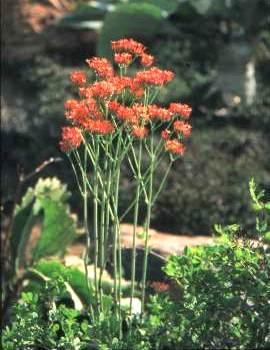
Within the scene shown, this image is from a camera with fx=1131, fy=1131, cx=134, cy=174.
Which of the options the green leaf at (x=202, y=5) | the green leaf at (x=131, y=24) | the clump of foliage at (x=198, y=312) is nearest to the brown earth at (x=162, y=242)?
the clump of foliage at (x=198, y=312)

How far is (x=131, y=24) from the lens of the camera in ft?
35.7

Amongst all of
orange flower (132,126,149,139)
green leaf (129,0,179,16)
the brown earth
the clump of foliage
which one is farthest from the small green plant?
green leaf (129,0,179,16)

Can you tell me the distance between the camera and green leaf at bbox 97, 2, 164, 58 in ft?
34.8

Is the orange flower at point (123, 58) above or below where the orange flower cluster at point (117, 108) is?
above

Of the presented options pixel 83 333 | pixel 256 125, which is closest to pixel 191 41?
pixel 256 125

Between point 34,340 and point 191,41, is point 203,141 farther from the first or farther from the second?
point 34,340

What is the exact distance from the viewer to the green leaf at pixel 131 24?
10.6m

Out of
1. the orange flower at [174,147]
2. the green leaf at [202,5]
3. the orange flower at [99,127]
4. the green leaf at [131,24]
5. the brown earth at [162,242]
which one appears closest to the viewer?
the orange flower at [99,127]

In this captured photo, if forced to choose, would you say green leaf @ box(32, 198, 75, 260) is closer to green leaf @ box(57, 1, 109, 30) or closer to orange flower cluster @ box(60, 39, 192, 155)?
orange flower cluster @ box(60, 39, 192, 155)

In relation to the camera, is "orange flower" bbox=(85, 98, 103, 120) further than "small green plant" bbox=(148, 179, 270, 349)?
Result: Yes

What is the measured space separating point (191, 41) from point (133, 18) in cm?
80

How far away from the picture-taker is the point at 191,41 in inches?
449

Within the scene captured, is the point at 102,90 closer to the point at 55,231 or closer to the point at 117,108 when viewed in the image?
the point at 117,108

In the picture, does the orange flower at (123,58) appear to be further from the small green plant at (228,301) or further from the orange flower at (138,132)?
the small green plant at (228,301)
